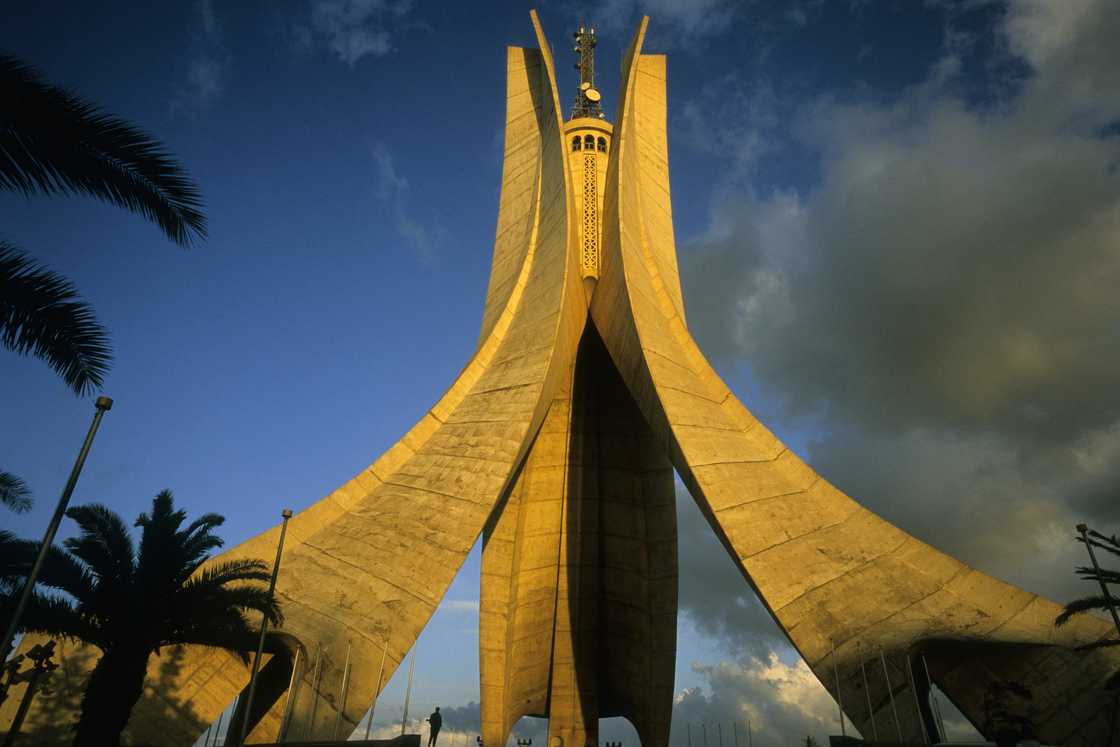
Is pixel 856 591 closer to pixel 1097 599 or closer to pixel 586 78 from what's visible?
pixel 1097 599

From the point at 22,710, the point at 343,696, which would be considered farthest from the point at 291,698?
the point at 22,710

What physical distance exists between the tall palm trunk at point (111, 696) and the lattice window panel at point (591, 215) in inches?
412

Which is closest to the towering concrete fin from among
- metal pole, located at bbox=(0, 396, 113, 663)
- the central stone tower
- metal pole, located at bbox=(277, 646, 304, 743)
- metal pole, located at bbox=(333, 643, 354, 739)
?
metal pole, located at bbox=(333, 643, 354, 739)

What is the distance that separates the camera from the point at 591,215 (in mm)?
15492

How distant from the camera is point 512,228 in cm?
1600

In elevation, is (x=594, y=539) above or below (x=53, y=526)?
above

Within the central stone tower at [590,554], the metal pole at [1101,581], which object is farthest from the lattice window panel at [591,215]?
the metal pole at [1101,581]

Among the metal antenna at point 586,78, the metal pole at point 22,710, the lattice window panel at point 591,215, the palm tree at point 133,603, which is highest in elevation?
the metal antenna at point 586,78

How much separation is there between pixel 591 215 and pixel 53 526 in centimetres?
1234

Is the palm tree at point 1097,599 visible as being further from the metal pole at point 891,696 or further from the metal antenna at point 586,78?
the metal antenna at point 586,78

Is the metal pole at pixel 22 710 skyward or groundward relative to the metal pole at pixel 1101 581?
groundward

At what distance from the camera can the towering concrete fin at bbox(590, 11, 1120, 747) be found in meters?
6.84

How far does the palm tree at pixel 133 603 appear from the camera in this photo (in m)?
6.55

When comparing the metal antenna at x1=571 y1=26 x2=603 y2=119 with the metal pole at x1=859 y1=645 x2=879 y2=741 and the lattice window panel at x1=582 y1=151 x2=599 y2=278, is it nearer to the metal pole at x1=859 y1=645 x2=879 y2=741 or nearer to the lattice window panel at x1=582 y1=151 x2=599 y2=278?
the lattice window panel at x1=582 y1=151 x2=599 y2=278
